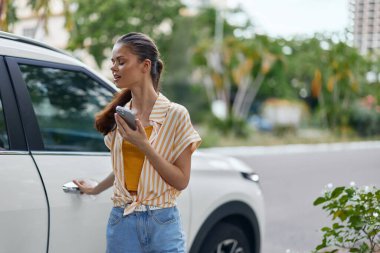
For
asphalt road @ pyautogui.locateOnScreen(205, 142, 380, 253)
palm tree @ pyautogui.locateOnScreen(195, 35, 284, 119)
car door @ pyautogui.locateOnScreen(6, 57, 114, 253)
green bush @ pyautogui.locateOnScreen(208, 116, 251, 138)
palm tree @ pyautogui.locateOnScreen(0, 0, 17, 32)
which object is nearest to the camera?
car door @ pyautogui.locateOnScreen(6, 57, 114, 253)

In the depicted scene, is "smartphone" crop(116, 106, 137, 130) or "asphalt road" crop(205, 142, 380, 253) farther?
"asphalt road" crop(205, 142, 380, 253)

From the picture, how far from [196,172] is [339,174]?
10.3m

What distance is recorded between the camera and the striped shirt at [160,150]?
2.36 metres

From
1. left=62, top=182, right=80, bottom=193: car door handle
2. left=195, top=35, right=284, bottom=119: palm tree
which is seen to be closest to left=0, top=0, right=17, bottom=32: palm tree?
left=62, top=182, right=80, bottom=193: car door handle

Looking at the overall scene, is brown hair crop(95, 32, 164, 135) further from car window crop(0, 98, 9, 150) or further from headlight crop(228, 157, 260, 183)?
headlight crop(228, 157, 260, 183)

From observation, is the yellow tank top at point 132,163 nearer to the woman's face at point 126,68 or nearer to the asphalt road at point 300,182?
the woman's face at point 126,68

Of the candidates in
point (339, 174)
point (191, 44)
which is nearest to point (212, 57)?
point (191, 44)

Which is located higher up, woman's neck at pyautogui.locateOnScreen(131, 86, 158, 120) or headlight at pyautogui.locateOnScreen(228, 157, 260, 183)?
woman's neck at pyautogui.locateOnScreen(131, 86, 158, 120)

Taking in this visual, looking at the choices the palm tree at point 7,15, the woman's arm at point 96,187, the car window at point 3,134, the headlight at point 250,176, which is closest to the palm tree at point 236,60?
the palm tree at point 7,15

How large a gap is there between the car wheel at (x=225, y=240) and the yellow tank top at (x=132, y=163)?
1254 mm

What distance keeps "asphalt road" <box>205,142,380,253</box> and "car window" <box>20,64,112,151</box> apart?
1.70 metres

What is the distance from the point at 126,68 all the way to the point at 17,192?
72 cm

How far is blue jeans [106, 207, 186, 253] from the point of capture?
2383 millimetres

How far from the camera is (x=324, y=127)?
93.6 feet
